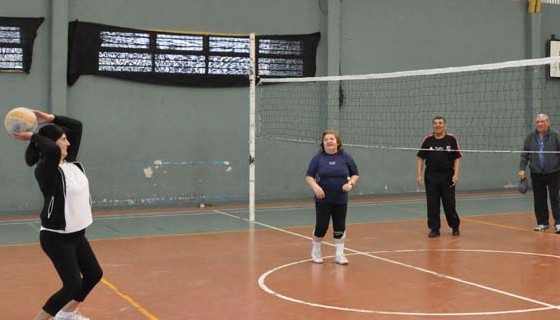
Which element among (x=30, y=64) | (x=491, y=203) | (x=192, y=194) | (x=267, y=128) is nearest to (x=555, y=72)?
(x=491, y=203)

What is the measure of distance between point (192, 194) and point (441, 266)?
291 inches

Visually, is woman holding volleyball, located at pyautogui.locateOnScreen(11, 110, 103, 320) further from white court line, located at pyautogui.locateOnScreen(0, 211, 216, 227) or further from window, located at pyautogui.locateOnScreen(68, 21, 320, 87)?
window, located at pyautogui.locateOnScreen(68, 21, 320, 87)

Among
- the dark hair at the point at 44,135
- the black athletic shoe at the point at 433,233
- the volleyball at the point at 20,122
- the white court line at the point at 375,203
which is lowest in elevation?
the black athletic shoe at the point at 433,233

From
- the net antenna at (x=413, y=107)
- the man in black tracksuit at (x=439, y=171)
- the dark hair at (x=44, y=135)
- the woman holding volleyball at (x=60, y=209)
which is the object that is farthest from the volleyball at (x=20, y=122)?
the net antenna at (x=413, y=107)

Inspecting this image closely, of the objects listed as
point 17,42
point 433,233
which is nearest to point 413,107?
point 433,233

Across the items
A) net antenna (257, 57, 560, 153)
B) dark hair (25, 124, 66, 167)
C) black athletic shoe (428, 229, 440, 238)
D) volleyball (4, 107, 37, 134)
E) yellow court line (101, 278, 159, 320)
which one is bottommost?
yellow court line (101, 278, 159, 320)

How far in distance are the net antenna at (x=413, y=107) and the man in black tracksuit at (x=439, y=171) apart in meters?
4.64

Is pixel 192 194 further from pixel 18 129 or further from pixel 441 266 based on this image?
pixel 18 129

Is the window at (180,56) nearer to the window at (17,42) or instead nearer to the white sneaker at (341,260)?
the window at (17,42)

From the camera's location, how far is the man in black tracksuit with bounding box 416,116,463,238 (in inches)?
368

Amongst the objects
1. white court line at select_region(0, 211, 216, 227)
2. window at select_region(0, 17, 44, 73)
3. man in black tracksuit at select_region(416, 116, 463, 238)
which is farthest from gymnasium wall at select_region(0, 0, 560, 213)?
man in black tracksuit at select_region(416, 116, 463, 238)

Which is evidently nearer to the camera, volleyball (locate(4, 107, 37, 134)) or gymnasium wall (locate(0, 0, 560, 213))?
volleyball (locate(4, 107, 37, 134))

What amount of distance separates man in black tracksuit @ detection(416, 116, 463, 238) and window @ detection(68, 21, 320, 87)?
531cm

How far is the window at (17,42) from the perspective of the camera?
12117 millimetres
